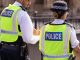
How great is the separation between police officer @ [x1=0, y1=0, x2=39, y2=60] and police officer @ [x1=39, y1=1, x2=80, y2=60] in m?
0.48

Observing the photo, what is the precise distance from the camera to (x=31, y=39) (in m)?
5.42

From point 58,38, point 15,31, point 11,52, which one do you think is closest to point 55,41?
point 58,38

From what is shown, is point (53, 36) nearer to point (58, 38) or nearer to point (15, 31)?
point (58, 38)

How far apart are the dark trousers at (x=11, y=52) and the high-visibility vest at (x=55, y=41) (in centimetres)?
72

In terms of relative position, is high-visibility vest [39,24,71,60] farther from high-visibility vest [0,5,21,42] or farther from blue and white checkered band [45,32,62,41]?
high-visibility vest [0,5,21,42]

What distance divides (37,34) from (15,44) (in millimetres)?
356

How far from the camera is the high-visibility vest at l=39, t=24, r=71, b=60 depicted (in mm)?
4848

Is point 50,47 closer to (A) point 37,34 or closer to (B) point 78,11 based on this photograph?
(A) point 37,34

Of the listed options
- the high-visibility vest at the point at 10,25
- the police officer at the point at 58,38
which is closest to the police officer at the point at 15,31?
the high-visibility vest at the point at 10,25

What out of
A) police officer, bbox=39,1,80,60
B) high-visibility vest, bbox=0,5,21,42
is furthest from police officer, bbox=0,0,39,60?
police officer, bbox=39,1,80,60

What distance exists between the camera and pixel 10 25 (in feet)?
18.1

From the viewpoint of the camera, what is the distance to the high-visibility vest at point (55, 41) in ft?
15.9

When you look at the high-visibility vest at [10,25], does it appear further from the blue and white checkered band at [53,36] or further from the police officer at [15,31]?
A: the blue and white checkered band at [53,36]

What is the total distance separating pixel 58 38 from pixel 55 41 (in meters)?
0.05
